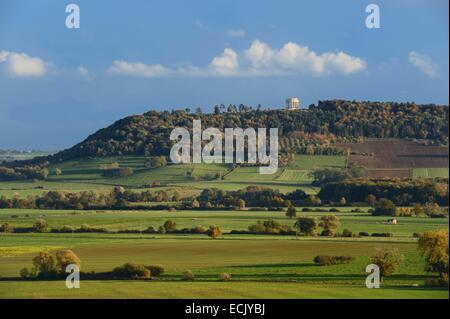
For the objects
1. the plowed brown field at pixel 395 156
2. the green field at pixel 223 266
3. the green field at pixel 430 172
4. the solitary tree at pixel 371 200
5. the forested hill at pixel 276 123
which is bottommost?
the green field at pixel 223 266

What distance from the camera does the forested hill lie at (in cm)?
7162

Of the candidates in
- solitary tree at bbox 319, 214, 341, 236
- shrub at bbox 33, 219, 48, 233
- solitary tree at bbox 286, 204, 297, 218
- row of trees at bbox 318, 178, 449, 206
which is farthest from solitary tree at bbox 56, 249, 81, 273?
row of trees at bbox 318, 178, 449, 206

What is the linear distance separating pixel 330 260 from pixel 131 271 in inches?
303

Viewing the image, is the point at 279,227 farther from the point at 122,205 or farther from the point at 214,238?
the point at 122,205

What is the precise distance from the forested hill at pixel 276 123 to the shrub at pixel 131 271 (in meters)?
38.1

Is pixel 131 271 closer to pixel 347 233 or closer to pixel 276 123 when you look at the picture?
pixel 347 233

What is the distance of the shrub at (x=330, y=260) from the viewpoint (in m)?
32.7

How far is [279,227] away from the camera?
145ft

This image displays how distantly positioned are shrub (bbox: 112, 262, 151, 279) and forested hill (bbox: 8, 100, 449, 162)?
38128 mm

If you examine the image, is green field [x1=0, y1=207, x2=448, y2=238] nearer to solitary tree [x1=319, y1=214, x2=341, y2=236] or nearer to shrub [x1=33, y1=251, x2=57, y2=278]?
solitary tree [x1=319, y1=214, x2=341, y2=236]

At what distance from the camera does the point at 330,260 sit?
33.1 metres

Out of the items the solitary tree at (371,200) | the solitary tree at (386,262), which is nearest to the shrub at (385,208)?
the solitary tree at (371,200)

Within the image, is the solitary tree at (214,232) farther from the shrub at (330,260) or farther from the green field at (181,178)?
the green field at (181,178)
